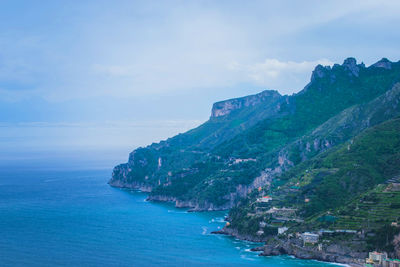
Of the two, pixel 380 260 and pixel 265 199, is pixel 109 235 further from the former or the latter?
pixel 380 260

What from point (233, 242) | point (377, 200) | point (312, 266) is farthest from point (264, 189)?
point (312, 266)

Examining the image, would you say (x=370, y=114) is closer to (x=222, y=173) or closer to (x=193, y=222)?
(x=222, y=173)

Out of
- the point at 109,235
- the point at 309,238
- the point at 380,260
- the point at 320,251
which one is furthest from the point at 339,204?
the point at 109,235

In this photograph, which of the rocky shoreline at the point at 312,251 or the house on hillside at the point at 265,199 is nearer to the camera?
the rocky shoreline at the point at 312,251

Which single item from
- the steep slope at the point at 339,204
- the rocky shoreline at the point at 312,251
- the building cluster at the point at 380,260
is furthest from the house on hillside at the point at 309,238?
the building cluster at the point at 380,260

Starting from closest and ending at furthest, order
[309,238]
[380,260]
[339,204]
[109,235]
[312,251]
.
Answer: [380,260] → [312,251] → [309,238] → [339,204] → [109,235]

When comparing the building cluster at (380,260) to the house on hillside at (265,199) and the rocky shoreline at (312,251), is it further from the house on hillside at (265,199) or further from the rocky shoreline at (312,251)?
the house on hillside at (265,199)

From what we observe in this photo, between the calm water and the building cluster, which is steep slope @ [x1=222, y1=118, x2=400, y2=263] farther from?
the calm water

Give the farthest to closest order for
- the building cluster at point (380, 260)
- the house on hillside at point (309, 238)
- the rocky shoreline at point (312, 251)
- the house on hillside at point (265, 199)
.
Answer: the house on hillside at point (265, 199)
the house on hillside at point (309, 238)
the rocky shoreline at point (312, 251)
the building cluster at point (380, 260)
